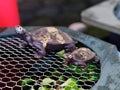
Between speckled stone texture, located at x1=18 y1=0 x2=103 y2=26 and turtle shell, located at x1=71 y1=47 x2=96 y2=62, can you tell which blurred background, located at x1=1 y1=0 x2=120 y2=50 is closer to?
speckled stone texture, located at x1=18 y1=0 x2=103 y2=26

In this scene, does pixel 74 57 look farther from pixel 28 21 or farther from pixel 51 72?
pixel 28 21

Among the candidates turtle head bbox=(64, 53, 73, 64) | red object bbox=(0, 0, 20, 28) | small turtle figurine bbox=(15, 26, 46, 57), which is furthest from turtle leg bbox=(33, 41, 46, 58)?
red object bbox=(0, 0, 20, 28)

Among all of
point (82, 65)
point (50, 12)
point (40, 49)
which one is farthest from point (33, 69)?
point (50, 12)

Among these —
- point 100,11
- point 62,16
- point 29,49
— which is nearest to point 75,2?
point 62,16

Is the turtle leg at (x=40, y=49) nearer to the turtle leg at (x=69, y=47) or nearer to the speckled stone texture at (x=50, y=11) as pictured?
the turtle leg at (x=69, y=47)

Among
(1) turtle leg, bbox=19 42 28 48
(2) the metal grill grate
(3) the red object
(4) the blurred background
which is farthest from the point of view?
(4) the blurred background

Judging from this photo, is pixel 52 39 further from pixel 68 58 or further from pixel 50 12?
pixel 50 12
